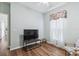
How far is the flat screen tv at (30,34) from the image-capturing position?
157 cm

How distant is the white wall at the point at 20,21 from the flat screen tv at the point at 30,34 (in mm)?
56

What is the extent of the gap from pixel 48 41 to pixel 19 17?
0.68 meters

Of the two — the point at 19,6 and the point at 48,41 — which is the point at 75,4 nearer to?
the point at 48,41

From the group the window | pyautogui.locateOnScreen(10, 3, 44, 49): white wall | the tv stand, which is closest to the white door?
pyautogui.locateOnScreen(10, 3, 44, 49): white wall

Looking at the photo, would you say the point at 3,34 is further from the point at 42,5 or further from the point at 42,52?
the point at 42,5

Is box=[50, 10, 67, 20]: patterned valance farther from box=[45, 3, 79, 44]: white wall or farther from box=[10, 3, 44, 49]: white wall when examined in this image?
box=[10, 3, 44, 49]: white wall

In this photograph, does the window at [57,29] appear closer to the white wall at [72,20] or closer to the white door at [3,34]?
the white wall at [72,20]

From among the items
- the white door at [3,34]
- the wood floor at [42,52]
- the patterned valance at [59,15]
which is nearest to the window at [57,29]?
the patterned valance at [59,15]

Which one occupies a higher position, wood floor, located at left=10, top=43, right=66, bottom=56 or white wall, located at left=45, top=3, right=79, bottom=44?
white wall, located at left=45, top=3, right=79, bottom=44

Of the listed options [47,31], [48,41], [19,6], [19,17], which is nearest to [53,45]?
[48,41]

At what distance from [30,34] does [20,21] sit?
0.29m

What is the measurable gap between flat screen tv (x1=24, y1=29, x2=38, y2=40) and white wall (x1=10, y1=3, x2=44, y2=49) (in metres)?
0.06

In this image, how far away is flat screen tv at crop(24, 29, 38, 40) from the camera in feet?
5.15

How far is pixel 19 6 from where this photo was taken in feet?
5.04
